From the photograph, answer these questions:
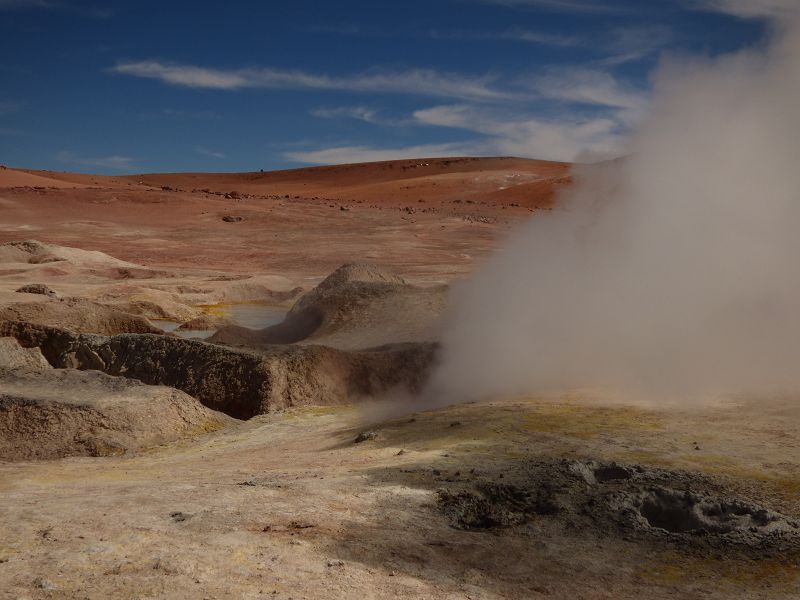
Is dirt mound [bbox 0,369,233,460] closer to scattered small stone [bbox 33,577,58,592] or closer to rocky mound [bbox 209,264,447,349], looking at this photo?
rocky mound [bbox 209,264,447,349]

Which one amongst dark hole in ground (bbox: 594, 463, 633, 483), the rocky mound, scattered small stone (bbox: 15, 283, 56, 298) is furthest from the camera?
scattered small stone (bbox: 15, 283, 56, 298)

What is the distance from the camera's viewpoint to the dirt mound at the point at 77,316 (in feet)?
37.5

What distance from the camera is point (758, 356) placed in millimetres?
7988

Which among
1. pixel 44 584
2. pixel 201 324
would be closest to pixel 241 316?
pixel 201 324

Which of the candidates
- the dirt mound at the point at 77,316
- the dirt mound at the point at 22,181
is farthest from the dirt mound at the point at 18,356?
the dirt mound at the point at 22,181

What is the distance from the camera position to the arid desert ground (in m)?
3.69

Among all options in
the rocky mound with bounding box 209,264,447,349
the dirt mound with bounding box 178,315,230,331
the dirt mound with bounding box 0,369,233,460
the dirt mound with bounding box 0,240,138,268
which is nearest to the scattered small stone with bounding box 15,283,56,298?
the dirt mound with bounding box 178,315,230,331

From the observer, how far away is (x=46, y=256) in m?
23.5

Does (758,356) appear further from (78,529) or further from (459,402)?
(78,529)

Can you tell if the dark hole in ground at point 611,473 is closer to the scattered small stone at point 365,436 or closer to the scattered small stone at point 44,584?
the scattered small stone at point 365,436

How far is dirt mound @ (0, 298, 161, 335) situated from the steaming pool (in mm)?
2071

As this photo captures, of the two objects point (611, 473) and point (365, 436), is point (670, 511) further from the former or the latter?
point (365, 436)

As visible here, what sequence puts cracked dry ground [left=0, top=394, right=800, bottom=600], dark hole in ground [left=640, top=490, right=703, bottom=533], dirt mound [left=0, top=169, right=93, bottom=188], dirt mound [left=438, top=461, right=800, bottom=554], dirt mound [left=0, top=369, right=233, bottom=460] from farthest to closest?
dirt mound [left=0, top=169, right=93, bottom=188]
dirt mound [left=0, top=369, right=233, bottom=460]
dark hole in ground [left=640, top=490, right=703, bottom=533]
dirt mound [left=438, top=461, right=800, bottom=554]
cracked dry ground [left=0, top=394, right=800, bottom=600]

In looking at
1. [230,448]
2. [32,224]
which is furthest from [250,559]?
[32,224]
